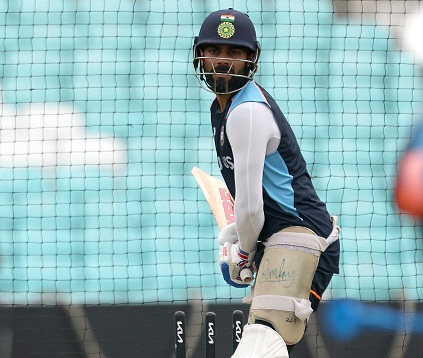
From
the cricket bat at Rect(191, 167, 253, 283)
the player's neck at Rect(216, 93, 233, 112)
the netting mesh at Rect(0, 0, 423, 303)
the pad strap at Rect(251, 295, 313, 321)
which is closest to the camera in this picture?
the pad strap at Rect(251, 295, 313, 321)

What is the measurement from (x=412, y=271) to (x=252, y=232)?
11.7 feet

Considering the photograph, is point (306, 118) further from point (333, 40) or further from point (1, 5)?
point (1, 5)

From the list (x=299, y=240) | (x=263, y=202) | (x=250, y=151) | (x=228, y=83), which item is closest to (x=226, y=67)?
(x=228, y=83)


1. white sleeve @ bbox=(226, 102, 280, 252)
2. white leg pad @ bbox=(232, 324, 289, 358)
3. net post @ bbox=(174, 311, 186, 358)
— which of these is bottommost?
net post @ bbox=(174, 311, 186, 358)

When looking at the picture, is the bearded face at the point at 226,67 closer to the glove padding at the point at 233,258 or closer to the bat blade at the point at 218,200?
the glove padding at the point at 233,258

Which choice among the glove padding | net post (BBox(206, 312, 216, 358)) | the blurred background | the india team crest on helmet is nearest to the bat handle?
the glove padding

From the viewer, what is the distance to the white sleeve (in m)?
3.41

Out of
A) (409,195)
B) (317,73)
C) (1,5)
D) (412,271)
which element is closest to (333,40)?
(317,73)

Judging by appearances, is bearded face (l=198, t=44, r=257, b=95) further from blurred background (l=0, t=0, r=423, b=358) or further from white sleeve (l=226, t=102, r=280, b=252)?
blurred background (l=0, t=0, r=423, b=358)

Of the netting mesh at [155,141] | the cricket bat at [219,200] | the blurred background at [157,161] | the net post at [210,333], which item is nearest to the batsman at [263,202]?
the cricket bat at [219,200]

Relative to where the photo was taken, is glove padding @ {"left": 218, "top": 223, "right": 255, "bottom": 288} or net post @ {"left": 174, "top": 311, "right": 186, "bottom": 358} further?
net post @ {"left": 174, "top": 311, "right": 186, "bottom": 358}

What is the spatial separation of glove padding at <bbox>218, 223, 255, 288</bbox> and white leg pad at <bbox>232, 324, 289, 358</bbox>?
0.87 ft

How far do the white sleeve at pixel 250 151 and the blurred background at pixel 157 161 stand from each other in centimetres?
290

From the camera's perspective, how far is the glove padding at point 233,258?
367cm
